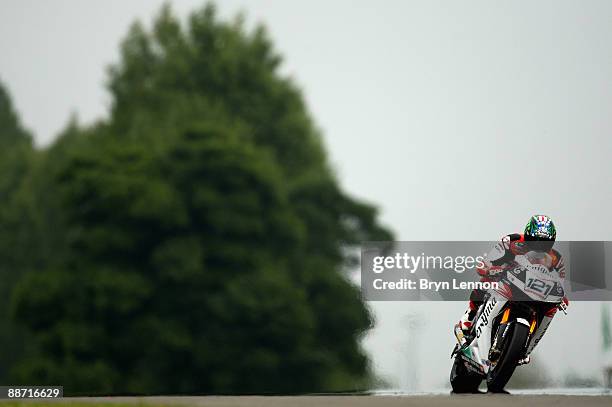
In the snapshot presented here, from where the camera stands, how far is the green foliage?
46.0m

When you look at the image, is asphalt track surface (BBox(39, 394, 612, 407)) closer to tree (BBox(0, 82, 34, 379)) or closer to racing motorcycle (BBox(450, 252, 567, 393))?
racing motorcycle (BBox(450, 252, 567, 393))

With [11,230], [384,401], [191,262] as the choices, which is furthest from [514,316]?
[11,230]

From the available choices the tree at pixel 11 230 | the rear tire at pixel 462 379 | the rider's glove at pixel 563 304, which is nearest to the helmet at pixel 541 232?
the rider's glove at pixel 563 304

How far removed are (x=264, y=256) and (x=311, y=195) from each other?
6.56 metres

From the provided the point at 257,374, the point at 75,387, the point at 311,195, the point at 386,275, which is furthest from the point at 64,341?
the point at 386,275

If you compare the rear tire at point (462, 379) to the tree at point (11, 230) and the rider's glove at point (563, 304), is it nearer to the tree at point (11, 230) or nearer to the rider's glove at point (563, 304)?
the rider's glove at point (563, 304)

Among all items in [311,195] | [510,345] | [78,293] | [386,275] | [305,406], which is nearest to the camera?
[305,406]

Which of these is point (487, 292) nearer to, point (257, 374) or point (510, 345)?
point (510, 345)

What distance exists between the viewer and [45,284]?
48.5m

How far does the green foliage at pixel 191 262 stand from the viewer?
4600 cm

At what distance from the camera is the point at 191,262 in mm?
46625

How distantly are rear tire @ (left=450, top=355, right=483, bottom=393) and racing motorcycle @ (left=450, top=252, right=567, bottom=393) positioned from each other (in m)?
0.19

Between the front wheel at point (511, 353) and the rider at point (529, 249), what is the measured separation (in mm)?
260

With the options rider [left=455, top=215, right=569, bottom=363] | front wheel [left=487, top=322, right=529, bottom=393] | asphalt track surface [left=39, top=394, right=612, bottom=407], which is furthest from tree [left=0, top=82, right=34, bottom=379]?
front wheel [left=487, top=322, right=529, bottom=393]
